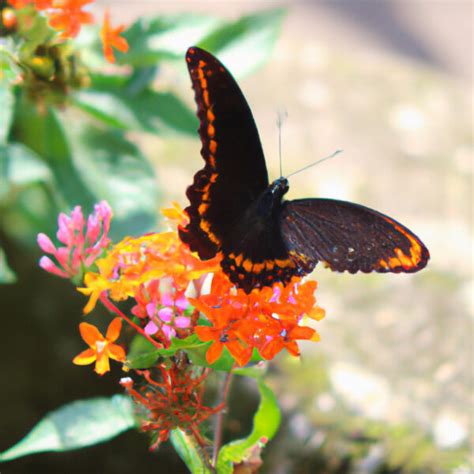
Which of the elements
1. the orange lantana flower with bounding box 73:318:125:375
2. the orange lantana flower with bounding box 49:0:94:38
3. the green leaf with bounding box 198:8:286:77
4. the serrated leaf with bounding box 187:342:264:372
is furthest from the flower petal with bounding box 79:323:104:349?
the green leaf with bounding box 198:8:286:77

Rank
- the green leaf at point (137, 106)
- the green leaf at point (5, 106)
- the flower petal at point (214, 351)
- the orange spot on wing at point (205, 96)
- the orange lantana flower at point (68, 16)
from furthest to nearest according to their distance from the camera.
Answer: the green leaf at point (137, 106), the green leaf at point (5, 106), the orange lantana flower at point (68, 16), the orange spot on wing at point (205, 96), the flower petal at point (214, 351)

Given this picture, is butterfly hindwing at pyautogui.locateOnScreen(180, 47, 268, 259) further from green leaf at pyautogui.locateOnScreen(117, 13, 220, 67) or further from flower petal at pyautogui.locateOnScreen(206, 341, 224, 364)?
green leaf at pyautogui.locateOnScreen(117, 13, 220, 67)

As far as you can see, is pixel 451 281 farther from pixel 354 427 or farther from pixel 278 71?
pixel 278 71

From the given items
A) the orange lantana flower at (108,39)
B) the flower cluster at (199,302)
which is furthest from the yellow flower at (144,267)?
the orange lantana flower at (108,39)

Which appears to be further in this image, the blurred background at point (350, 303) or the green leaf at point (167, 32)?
the green leaf at point (167, 32)

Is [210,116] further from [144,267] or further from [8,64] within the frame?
[8,64]

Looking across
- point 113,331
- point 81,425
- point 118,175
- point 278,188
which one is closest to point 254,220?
point 278,188

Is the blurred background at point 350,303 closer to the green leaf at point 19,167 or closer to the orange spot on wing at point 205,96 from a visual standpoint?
the green leaf at point 19,167

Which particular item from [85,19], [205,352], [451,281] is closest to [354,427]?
[451,281]
